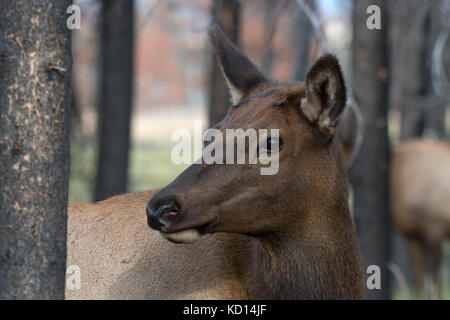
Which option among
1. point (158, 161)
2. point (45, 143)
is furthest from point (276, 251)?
point (158, 161)

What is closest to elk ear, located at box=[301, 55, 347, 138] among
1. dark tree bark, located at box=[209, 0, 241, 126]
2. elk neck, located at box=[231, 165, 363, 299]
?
elk neck, located at box=[231, 165, 363, 299]

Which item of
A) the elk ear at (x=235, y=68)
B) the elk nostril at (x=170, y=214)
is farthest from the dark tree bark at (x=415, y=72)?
the elk nostril at (x=170, y=214)

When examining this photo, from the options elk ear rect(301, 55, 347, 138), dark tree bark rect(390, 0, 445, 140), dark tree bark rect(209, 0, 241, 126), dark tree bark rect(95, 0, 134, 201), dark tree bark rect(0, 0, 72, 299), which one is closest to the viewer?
dark tree bark rect(0, 0, 72, 299)

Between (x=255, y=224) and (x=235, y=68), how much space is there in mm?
1223

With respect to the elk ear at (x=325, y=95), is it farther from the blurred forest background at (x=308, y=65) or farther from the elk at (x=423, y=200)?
the elk at (x=423, y=200)

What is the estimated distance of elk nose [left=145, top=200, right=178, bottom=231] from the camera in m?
3.62

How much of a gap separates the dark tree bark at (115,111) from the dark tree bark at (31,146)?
7.24m

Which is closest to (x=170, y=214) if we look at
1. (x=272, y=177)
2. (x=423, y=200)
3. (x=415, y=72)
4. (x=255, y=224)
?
(x=255, y=224)

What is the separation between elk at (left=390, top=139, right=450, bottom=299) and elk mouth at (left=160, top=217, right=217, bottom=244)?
8197mm

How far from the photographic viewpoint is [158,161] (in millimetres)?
33250

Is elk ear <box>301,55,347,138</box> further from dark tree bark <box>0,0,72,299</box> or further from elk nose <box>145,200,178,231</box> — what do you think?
dark tree bark <box>0,0,72,299</box>

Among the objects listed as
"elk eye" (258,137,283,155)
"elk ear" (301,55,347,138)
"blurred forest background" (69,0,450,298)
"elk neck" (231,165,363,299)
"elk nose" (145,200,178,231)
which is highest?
"blurred forest background" (69,0,450,298)

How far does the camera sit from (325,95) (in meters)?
4.15
